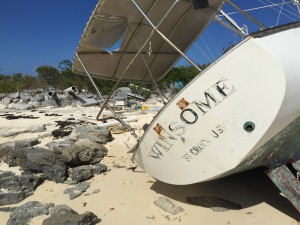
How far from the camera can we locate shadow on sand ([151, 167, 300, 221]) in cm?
465

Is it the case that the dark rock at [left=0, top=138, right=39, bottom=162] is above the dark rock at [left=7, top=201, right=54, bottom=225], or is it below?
below

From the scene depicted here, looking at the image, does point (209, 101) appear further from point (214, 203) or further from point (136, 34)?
point (136, 34)

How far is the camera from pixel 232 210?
14.4 ft

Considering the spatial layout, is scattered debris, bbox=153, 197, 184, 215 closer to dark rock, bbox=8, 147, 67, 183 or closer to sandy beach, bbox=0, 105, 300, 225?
sandy beach, bbox=0, 105, 300, 225

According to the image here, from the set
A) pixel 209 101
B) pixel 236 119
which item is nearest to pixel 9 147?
pixel 209 101

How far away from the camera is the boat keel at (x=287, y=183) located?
155 inches

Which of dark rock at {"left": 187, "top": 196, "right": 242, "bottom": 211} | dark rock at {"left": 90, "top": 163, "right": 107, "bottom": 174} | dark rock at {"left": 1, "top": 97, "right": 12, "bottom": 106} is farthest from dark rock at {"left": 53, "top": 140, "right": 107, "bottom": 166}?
dark rock at {"left": 1, "top": 97, "right": 12, "bottom": 106}

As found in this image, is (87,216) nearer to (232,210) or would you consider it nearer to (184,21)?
(232,210)

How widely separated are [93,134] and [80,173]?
233cm

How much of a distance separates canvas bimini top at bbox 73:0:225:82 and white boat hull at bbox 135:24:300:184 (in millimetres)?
1162

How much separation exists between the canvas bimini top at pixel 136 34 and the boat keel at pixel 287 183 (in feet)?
7.53

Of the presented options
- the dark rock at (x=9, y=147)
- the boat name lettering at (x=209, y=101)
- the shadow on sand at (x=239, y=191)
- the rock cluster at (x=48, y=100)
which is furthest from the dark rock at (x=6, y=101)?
the boat name lettering at (x=209, y=101)

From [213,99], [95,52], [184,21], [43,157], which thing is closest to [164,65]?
[184,21]

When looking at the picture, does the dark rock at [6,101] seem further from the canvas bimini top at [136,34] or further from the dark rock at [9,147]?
the canvas bimini top at [136,34]
